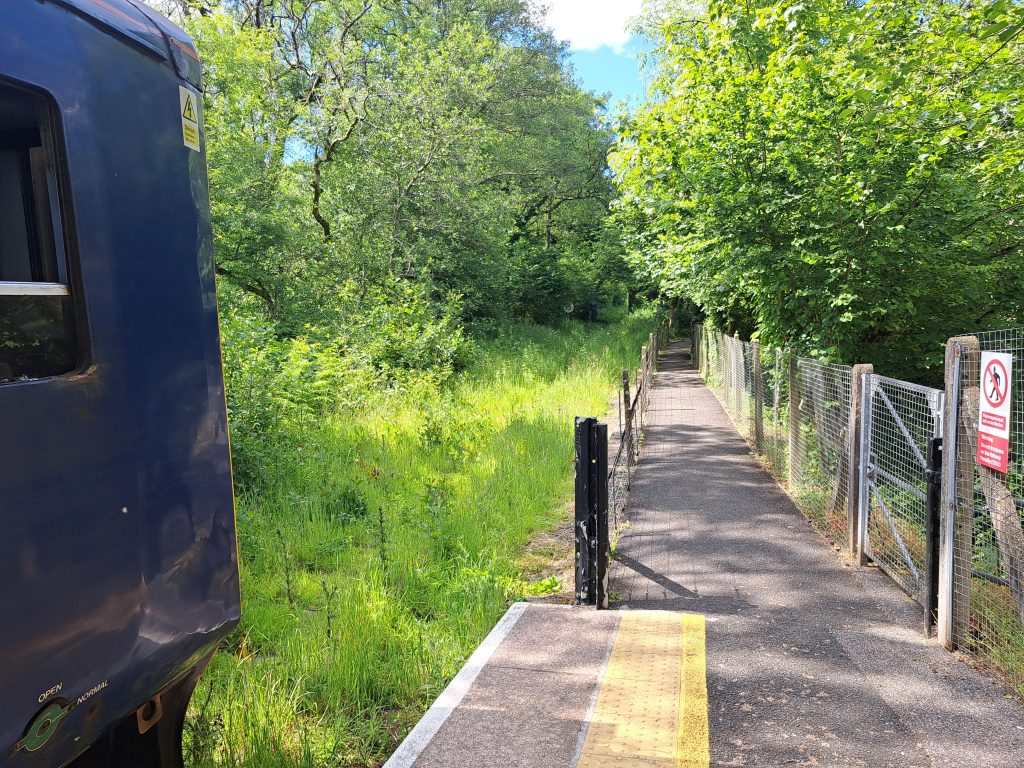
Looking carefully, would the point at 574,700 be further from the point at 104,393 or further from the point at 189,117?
the point at 189,117

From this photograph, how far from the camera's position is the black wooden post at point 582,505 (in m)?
4.73

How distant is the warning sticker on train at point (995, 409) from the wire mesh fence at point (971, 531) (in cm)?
8

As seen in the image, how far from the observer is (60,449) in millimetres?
1913

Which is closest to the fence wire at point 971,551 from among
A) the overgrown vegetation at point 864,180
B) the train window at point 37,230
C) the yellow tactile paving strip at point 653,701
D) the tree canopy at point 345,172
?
the yellow tactile paving strip at point 653,701

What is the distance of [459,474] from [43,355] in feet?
22.8

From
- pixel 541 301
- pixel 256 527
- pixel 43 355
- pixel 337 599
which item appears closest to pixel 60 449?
pixel 43 355

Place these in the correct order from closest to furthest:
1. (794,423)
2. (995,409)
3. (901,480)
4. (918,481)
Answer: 1. (995,409)
2. (901,480)
3. (918,481)
4. (794,423)

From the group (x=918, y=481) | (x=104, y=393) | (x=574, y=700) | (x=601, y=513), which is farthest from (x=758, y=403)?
(x=104, y=393)

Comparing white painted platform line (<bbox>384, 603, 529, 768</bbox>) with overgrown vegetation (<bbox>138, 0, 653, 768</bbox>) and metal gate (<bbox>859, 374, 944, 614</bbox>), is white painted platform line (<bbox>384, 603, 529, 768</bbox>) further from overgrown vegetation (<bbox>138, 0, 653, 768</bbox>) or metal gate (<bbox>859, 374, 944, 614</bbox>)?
metal gate (<bbox>859, 374, 944, 614</bbox>)

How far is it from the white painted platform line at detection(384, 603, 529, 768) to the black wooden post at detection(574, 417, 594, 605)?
1.89 feet

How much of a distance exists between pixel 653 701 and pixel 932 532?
2362 mm

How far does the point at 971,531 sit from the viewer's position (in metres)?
4.18

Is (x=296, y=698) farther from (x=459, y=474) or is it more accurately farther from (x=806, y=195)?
(x=806, y=195)

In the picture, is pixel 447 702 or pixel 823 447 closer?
pixel 447 702
